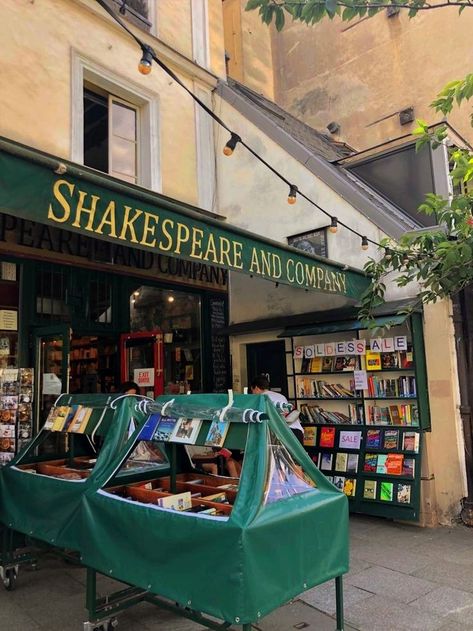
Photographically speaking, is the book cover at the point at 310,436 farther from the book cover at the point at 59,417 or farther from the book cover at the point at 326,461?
the book cover at the point at 59,417

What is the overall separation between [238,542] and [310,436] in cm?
485

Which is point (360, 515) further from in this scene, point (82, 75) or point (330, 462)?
point (82, 75)

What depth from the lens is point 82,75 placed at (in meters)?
6.93

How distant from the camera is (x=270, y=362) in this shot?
27.1ft

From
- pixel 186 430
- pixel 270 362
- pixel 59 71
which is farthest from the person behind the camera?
pixel 270 362

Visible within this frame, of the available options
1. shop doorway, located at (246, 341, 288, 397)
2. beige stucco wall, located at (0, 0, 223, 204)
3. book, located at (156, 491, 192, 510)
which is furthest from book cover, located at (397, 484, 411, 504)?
beige stucco wall, located at (0, 0, 223, 204)

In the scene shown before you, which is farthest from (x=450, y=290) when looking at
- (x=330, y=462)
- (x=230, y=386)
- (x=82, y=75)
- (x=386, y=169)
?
(x=82, y=75)

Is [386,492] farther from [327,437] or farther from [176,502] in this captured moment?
[176,502]

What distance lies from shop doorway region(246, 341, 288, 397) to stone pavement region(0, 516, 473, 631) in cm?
306

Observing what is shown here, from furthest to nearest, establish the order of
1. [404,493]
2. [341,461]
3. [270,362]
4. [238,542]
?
1. [270,362]
2. [341,461]
3. [404,493]
4. [238,542]

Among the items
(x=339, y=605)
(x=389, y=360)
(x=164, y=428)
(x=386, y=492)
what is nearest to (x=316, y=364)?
(x=389, y=360)

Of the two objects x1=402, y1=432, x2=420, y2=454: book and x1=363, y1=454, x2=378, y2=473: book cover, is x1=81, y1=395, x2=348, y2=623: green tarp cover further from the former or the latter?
x1=363, y1=454, x2=378, y2=473: book cover

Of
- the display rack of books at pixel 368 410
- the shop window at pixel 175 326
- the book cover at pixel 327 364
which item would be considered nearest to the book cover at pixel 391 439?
the display rack of books at pixel 368 410

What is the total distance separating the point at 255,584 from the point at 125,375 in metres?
5.12
